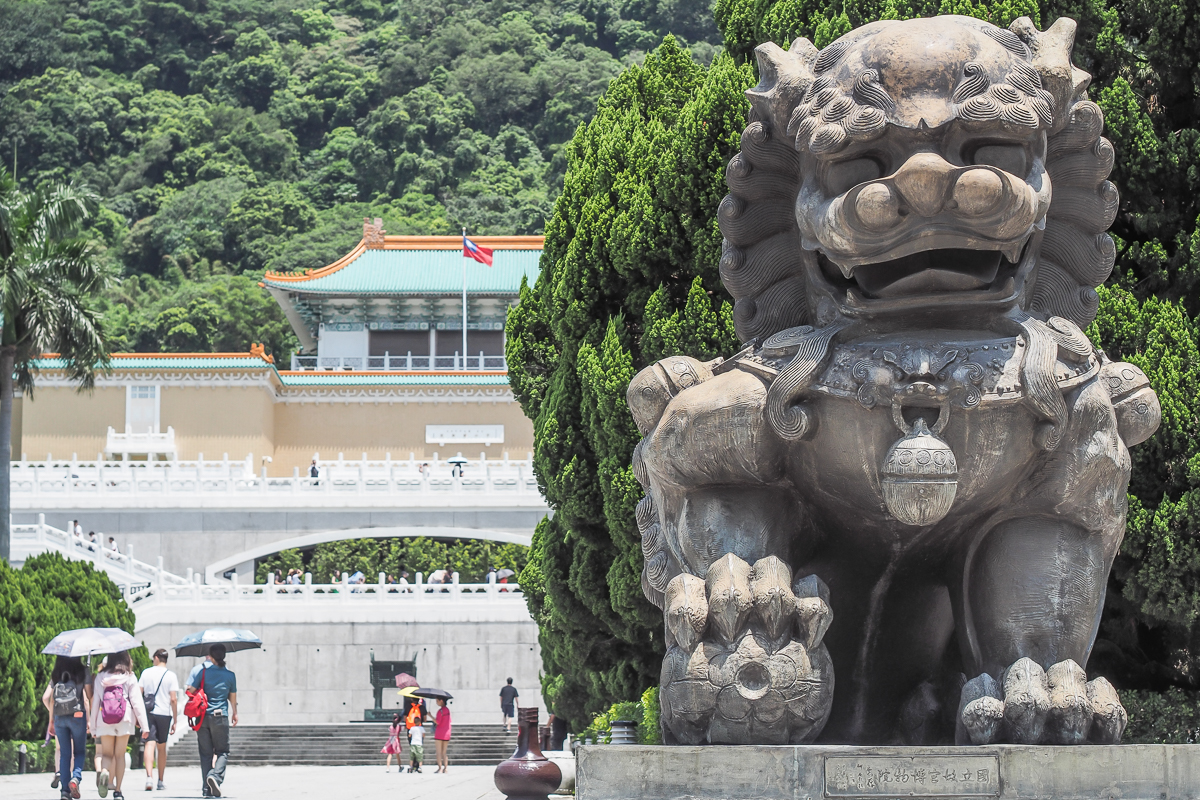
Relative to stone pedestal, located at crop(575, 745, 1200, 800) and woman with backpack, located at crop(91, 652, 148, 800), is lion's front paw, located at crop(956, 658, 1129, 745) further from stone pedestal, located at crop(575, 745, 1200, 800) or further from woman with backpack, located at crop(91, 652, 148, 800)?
woman with backpack, located at crop(91, 652, 148, 800)

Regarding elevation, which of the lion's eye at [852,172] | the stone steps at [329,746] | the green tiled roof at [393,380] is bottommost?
the stone steps at [329,746]

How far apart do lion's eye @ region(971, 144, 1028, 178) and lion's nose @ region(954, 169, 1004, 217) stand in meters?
0.13

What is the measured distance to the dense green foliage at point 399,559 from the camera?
2694 centimetres

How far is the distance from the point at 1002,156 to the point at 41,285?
17537 millimetres

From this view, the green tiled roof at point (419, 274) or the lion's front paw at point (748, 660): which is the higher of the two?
the green tiled roof at point (419, 274)

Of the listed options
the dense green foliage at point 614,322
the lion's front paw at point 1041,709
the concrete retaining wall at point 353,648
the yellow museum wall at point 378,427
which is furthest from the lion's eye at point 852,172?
the yellow museum wall at point 378,427

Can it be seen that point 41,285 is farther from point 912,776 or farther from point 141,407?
point 912,776

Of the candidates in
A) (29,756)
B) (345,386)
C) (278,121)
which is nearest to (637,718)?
(29,756)

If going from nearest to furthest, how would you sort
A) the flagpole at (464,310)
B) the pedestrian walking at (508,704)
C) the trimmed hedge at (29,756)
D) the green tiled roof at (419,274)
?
the trimmed hedge at (29,756) < the pedestrian walking at (508,704) < the flagpole at (464,310) < the green tiled roof at (419,274)

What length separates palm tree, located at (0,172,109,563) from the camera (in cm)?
1836

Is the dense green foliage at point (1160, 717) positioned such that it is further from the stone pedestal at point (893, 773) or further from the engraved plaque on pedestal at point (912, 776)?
the engraved plaque on pedestal at point (912, 776)

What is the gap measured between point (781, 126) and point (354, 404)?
106 feet

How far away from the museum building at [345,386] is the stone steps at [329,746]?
42.2 feet

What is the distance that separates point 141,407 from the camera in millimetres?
33531
